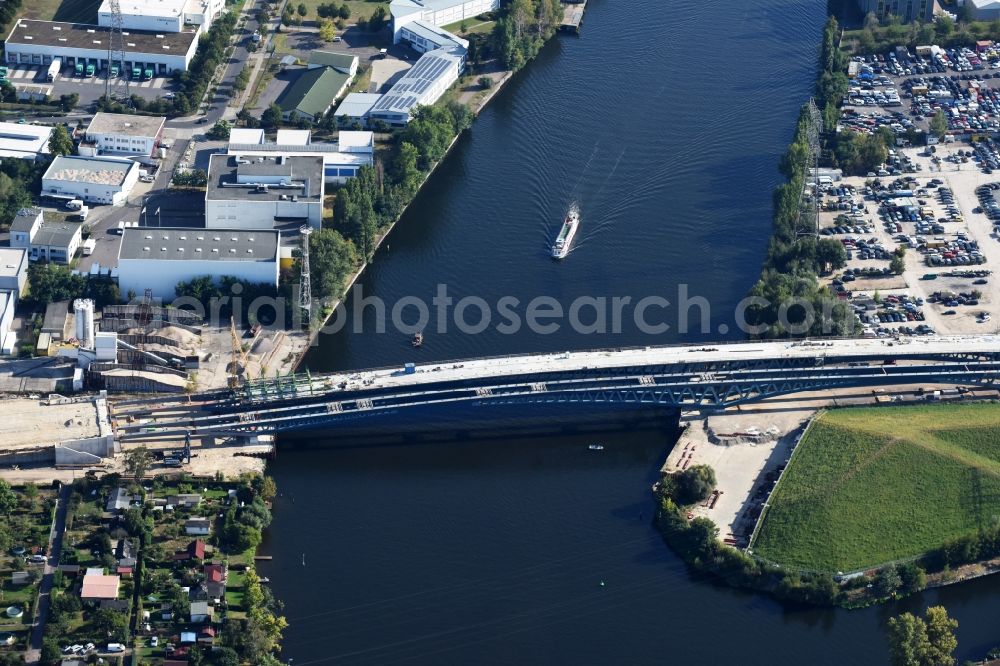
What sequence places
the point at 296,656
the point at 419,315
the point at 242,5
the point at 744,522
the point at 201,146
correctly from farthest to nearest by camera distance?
1. the point at 242,5
2. the point at 201,146
3. the point at 419,315
4. the point at 744,522
5. the point at 296,656

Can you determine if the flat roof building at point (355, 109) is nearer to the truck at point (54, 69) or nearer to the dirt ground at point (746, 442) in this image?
the truck at point (54, 69)

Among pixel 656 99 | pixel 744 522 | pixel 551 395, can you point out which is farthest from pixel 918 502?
pixel 656 99

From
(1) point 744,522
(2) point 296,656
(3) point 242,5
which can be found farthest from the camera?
(3) point 242,5

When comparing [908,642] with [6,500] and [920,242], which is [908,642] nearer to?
[920,242]

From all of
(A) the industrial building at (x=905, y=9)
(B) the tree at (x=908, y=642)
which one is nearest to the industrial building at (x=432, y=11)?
(A) the industrial building at (x=905, y=9)

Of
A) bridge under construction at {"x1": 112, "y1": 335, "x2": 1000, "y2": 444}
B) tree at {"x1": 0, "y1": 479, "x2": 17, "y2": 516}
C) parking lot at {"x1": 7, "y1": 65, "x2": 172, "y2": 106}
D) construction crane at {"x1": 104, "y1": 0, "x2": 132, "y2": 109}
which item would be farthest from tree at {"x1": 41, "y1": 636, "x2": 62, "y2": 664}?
parking lot at {"x1": 7, "y1": 65, "x2": 172, "y2": 106}

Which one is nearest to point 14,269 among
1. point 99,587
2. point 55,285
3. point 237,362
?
point 55,285

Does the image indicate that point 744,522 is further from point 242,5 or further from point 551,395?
point 242,5

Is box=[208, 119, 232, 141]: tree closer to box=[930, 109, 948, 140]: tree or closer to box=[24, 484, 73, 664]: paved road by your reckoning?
box=[24, 484, 73, 664]: paved road

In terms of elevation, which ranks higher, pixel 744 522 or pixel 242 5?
pixel 242 5
